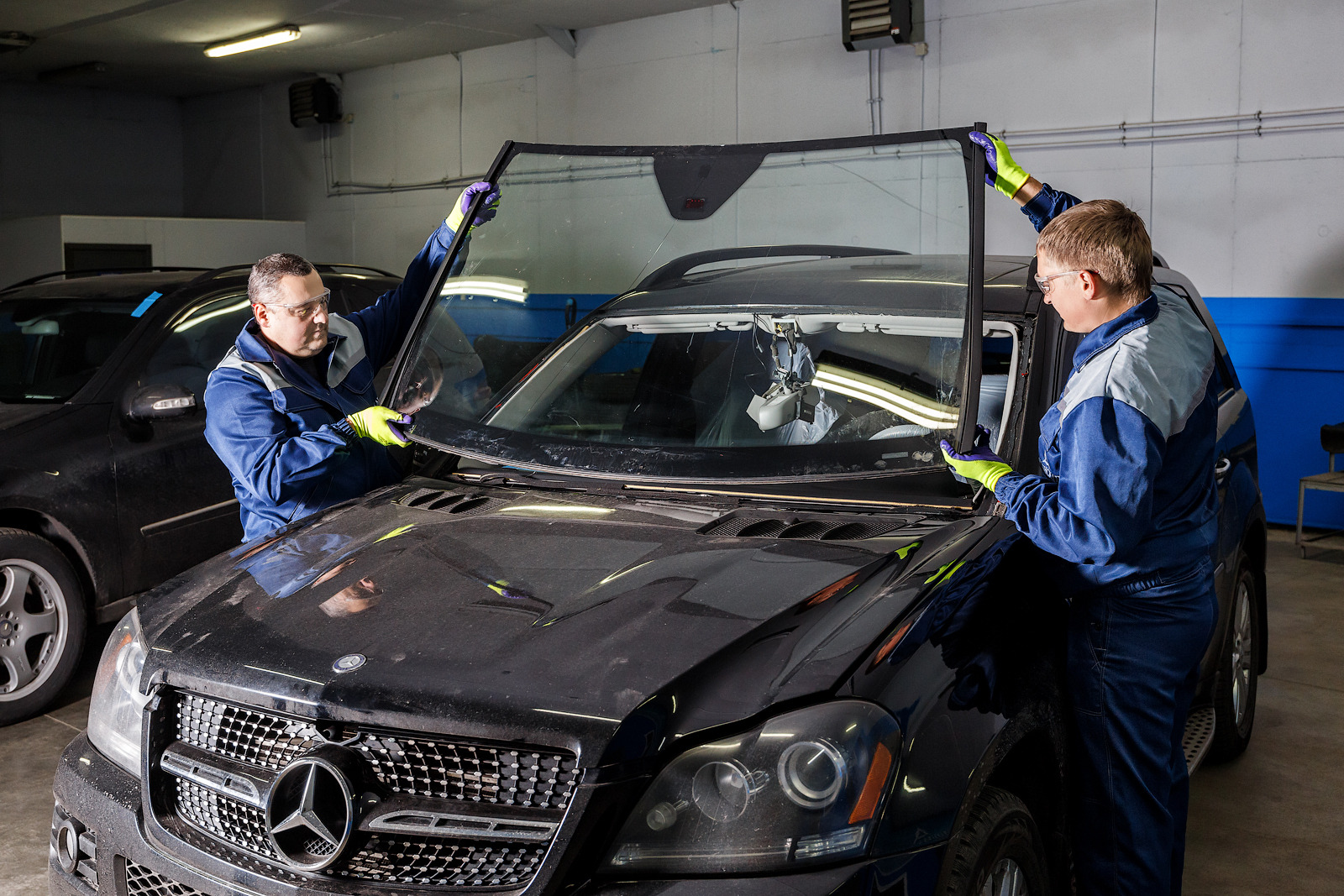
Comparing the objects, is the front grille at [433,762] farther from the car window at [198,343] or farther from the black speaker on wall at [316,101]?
the black speaker on wall at [316,101]

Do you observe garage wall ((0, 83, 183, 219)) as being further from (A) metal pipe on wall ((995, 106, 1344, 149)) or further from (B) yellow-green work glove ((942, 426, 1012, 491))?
(B) yellow-green work glove ((942, 426, 1012, 491))

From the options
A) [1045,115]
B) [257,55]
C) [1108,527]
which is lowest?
[1108,527]

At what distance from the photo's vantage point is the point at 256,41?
10203mm

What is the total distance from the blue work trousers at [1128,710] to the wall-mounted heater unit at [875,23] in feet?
21.1

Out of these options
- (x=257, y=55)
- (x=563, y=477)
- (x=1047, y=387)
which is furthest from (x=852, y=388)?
(x=257, y=55)

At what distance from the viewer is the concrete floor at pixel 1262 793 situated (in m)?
2.76

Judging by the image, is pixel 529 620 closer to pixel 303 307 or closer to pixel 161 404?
pixel 303 307

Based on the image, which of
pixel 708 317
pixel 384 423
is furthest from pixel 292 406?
→ pixel 708 317

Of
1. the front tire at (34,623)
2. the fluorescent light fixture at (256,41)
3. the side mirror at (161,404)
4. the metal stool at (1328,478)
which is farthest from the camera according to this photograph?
the fluorescent light fixture at (256,41)

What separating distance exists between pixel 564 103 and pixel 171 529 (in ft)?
22.3

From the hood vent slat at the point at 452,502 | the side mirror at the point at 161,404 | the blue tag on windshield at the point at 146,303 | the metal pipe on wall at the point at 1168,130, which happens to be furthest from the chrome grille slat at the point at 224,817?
the metal pipe on wall at the point at 1168,130

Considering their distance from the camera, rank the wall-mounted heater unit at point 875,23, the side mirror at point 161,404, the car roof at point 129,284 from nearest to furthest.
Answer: the side mirror at point 161,404
the car roof at point 129,284
the wall-mounted heater unit at point 875,23

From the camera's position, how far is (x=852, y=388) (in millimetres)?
2166

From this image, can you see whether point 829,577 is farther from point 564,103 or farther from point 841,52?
point 564,103
